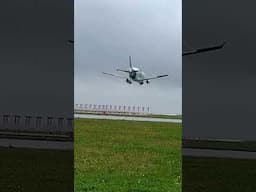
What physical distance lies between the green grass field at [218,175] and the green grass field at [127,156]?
187 mm

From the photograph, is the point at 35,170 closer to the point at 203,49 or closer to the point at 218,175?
the point at 218,175

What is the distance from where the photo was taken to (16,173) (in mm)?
7562

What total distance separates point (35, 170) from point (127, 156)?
5.73 ft

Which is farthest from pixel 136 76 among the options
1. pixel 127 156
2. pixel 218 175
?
Answer: pixel 218 175

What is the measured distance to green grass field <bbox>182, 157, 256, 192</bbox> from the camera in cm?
632

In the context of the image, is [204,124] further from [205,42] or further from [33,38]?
[33,38]

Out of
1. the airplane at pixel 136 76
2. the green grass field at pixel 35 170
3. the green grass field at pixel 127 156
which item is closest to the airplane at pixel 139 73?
the airplane at pixel 136 76

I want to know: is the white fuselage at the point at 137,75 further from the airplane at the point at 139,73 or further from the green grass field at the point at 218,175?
the green grass field at the point at 218,175

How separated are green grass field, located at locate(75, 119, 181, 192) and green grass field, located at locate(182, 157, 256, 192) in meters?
0.19

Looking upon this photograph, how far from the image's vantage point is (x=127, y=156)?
257 inches

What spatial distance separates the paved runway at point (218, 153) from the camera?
618cm

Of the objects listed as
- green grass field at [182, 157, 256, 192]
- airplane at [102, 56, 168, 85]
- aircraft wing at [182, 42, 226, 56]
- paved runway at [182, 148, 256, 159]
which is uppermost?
aircraft wing at [182, 42, 226, 56]

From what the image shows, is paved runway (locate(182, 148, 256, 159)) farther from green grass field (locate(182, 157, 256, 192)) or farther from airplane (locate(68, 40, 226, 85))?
airplane (locate(68, 40, 226, 85))

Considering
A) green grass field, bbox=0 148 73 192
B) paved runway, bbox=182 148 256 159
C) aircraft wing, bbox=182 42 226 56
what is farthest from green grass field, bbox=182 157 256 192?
green grass field, bbox=0 148 73 192
